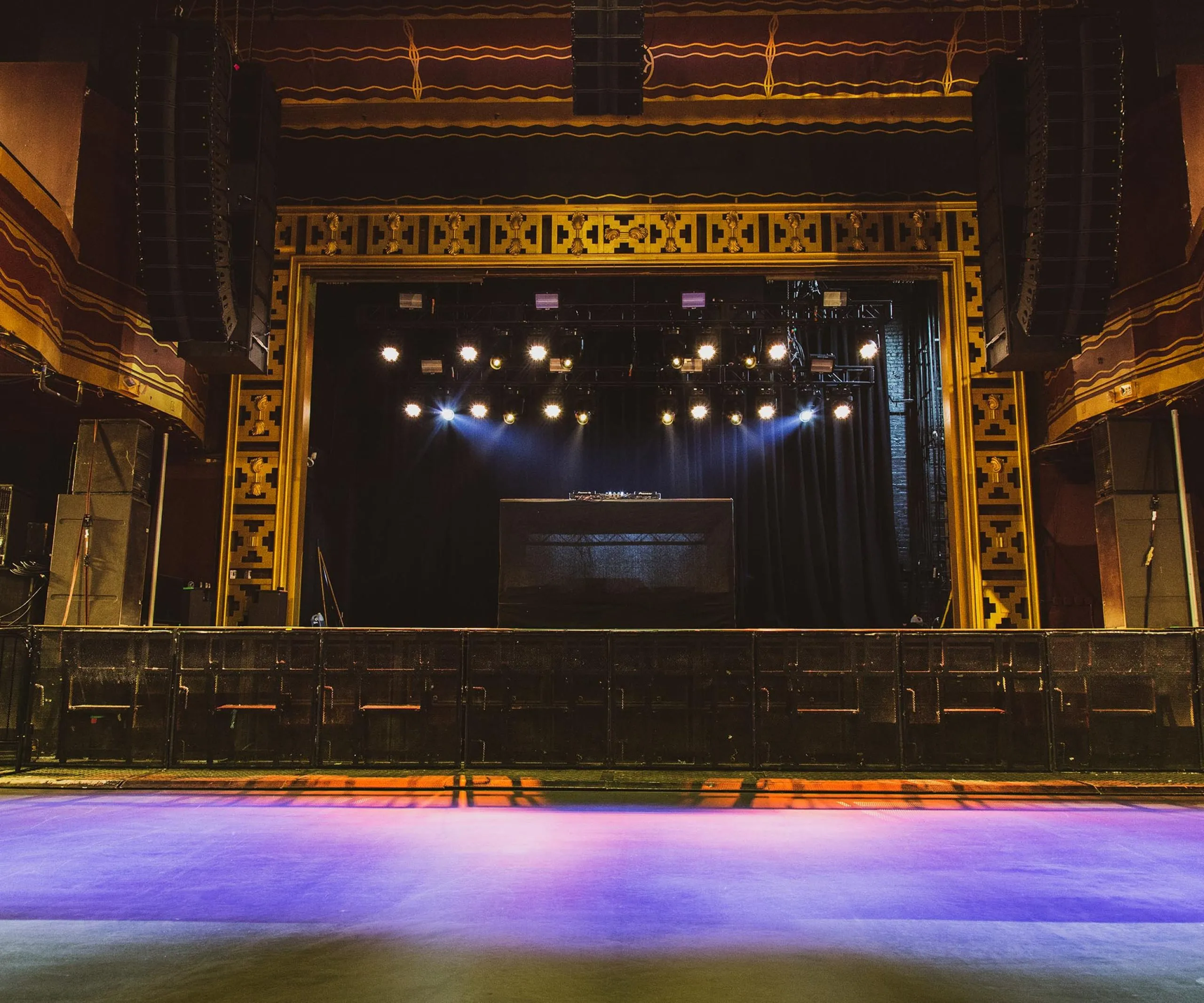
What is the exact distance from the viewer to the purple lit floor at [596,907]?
2.65 metres

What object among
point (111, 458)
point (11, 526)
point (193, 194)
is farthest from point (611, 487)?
point (193, 194)

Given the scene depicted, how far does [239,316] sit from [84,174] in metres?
2.62

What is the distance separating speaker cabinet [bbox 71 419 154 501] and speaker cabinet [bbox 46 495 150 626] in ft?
0.37

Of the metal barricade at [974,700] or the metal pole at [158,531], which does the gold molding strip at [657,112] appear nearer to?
the metal pole at [158,531]

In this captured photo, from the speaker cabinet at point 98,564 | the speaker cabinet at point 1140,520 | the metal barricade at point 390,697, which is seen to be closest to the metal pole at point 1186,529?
the speaker cabinet at point 1140,520

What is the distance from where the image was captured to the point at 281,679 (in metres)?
6.90

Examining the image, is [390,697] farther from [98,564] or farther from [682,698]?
[98,564]

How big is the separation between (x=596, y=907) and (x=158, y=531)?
7925 millimetres

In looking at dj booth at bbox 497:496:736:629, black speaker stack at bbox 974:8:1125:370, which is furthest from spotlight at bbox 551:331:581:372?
black speaker stack at bbox 974:8:1125:370

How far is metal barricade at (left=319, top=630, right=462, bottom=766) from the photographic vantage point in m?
6.83

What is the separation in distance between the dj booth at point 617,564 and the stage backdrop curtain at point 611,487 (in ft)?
15.5

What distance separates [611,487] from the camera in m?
15.1

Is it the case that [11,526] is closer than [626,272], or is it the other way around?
[11,526]

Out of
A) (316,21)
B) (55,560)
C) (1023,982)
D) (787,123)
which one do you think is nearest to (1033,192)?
(787,123)
